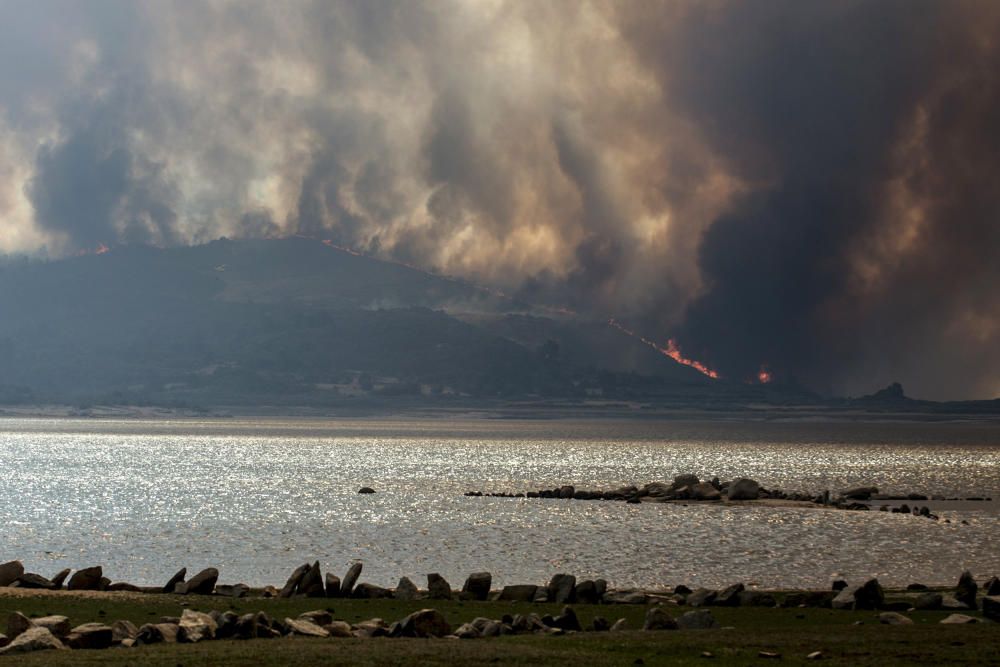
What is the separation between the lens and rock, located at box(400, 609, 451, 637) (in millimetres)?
33125

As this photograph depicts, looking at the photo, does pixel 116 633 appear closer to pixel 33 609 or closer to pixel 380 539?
pixel 33 609

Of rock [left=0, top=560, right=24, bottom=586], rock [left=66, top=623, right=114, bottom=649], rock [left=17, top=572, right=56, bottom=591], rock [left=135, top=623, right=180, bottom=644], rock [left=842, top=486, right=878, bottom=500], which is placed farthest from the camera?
rock [left=842, top=486, right=878, bottom=500]

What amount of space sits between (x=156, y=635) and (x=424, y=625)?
6.84 m

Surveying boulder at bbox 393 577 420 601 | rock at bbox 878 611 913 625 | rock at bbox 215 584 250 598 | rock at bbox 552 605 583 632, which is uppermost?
rock at bbox 878 611 913 625

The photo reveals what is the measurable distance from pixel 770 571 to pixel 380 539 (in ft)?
88.7

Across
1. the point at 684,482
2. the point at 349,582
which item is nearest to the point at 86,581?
the point at 349,582

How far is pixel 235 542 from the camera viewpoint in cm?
7719

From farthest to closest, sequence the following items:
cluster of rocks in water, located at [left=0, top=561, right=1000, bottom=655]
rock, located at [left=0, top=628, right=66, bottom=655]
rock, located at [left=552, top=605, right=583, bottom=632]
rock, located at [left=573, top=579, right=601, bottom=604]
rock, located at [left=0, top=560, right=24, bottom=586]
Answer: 1. rock, located at [left=0, top=560, right=24, bottom=586]
2. rock, located at [left=573, top=579, right=601, bottom=604]
3. rock, located at [left=552, top=605, right=583, bottom=632]
4. cluster of rocks in water, located at [left=0, top=561, right=1000, bottom=655]
5. rock, located at [left=0, top=628, right=66, bottom=655]

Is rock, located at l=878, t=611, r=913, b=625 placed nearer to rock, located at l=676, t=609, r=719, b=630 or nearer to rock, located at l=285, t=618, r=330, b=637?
rock, located at l=676, t=609, r=719, b=630

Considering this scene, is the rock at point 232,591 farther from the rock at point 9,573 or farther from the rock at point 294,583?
the rock at point 9,573

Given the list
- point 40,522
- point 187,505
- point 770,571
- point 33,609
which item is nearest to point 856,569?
point 770,571

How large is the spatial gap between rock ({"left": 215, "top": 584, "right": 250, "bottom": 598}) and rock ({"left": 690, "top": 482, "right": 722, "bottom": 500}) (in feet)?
260

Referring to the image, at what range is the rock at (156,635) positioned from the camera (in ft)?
103

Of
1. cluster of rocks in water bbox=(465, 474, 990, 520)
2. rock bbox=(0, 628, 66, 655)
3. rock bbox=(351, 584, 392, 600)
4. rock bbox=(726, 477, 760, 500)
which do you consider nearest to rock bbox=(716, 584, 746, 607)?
rock bbox=(351, 584, 392, 600)
